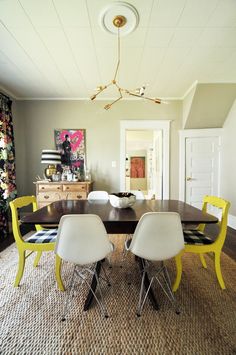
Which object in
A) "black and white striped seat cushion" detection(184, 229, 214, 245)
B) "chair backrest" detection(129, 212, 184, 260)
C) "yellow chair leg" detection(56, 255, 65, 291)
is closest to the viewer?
"chair backrest" detection(129, 212, 184, 260)

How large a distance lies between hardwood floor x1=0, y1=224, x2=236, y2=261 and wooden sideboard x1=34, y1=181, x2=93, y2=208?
0.79 meters

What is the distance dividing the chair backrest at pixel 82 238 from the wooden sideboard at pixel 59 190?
6.50 ft

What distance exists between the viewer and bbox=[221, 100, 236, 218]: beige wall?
3.33 meters

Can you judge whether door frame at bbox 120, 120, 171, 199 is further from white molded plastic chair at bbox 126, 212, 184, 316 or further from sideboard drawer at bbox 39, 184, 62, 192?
white molded plastic chair at bbox 126, 212, 184, 316

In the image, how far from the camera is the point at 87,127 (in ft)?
12.4

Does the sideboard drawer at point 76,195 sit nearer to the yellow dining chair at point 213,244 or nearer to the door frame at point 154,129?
the door frame at point 154,129

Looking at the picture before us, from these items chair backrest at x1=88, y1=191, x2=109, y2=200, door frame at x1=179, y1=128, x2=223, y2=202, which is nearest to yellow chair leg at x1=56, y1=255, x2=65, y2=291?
chair backrest at x1=88, y1=191, x2=109, y2=200

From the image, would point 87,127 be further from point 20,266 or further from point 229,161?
point 229,161

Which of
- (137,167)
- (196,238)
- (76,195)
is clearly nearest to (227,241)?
(196,238)

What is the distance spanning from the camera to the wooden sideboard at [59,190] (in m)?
3.25

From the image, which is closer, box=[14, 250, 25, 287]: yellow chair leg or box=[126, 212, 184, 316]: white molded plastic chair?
box=[126, 212, 184, 316]: white molded plastic chair

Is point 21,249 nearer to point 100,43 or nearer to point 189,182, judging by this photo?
point 100,43

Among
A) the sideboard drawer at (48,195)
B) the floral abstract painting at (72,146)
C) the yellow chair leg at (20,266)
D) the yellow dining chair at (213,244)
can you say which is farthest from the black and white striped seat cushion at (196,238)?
the floral abstract painting at (72,146)

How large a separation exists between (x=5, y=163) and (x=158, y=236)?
3.03 metres
